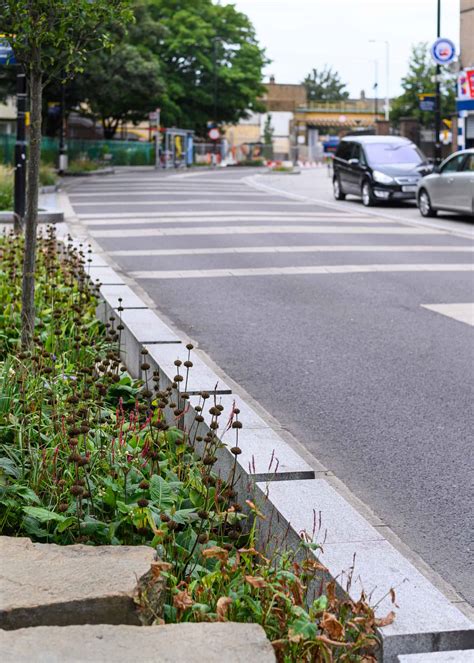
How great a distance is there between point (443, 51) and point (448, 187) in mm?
13046

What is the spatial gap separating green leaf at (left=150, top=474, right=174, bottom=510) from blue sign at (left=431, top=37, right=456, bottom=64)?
32.2 meters

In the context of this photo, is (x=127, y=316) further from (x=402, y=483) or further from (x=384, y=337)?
(x=402, y=483)

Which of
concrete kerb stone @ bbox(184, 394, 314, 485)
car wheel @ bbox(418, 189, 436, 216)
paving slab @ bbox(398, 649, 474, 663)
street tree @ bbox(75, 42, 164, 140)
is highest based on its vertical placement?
street tree @ bbox(75, 42, 164, 140)

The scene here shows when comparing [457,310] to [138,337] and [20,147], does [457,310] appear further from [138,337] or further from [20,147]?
[20,147]

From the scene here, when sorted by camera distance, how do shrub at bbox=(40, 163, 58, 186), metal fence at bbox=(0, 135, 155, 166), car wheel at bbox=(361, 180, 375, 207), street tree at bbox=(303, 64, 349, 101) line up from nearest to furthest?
car wheel at bbox=(361, 180, 375, 207) → shrub at bbox=(40, 163, 58, 186) → metal fence at bbox=(0, 135, 155, 166) → street tree at bbox=(303, 64, 349, 101)

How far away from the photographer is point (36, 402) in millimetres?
5492

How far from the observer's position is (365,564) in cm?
359

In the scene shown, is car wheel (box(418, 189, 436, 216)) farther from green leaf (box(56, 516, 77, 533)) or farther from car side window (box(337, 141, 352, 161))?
green leaf (box(56, 516, 77, 533))

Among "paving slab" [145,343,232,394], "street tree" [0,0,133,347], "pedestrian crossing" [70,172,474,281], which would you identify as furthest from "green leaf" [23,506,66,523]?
"pedestrian crossing" [70,172,474,281]

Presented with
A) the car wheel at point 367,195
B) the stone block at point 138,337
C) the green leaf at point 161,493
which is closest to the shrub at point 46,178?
the car wheel at point 367,195

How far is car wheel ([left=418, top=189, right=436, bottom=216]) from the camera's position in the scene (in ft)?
80.2

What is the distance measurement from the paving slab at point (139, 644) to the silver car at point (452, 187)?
20.0 metres

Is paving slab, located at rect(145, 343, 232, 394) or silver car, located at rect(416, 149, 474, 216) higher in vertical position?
silver car, located at rect(416, 149, 474, 216)

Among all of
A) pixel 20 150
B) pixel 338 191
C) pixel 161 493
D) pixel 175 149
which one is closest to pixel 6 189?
pixel 20 150
